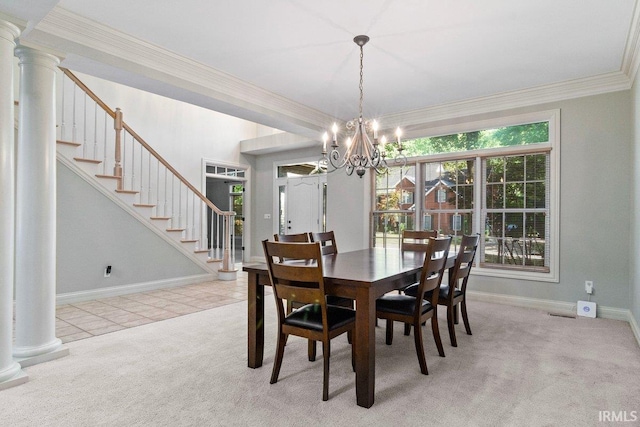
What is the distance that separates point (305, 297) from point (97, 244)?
3792mm

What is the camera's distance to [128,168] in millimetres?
6090

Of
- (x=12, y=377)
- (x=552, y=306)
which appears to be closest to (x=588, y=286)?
(x=552, y=306)

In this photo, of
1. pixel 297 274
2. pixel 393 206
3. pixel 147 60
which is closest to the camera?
pixel 297 274

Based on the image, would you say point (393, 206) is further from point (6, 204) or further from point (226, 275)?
point (6, 204)

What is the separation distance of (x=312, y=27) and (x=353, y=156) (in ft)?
3.62

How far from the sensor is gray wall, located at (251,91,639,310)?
395 centimetres

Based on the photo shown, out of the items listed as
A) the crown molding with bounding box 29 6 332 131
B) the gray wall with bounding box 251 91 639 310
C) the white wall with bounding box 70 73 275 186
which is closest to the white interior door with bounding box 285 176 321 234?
the white wall with bounding box 70 73 275 186

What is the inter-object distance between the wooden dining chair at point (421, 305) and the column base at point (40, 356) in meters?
2.41

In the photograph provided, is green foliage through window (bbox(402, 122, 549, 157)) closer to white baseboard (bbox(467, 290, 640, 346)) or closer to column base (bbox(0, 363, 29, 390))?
white baseboard (bbox(467, 290, 640, 346))

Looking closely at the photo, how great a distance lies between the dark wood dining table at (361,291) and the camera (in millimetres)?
2119

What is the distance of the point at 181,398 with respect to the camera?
2.20 meters

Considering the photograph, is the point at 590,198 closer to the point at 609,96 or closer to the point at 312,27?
the point at 609,96

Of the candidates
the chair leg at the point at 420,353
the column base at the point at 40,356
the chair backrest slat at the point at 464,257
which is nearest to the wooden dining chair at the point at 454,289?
the chair backrest slat at the point at 464,257

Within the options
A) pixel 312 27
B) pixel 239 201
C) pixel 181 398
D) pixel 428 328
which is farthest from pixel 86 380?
pixel 239 201
